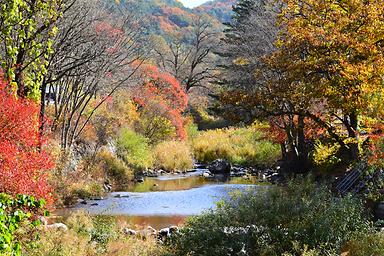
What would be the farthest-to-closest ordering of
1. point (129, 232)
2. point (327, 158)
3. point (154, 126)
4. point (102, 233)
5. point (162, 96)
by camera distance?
1. point (162, 96)
2. point (154, 126)
3. point (327, 158)
4. point (129, 232)
5. point (102, 233)

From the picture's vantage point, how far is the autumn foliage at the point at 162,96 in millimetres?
31516

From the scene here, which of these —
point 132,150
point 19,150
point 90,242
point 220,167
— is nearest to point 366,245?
point 90,242

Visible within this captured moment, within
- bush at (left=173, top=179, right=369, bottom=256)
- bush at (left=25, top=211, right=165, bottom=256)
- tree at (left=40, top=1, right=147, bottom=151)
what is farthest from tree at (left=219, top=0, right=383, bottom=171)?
bush at (left=25, top=211, right=165, bottom=256)

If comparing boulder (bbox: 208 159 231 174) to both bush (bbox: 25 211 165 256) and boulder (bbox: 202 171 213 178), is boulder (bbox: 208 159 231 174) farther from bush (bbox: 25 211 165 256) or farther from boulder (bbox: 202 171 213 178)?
bush (bbox: 25 211 165 256)

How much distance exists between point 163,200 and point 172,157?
8804 mm

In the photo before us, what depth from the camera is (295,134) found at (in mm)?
21953

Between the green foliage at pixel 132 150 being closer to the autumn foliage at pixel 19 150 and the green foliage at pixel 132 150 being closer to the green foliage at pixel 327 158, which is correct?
the green foliage at pixel 327 158

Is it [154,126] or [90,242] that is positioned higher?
[154,126]

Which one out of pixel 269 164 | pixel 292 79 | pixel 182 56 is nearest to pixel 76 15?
pixel 292 79

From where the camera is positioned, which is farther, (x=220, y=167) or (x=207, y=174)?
(x=220, y=167)

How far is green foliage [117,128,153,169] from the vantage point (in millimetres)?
24922

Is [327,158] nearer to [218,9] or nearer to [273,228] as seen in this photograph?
[273,228]

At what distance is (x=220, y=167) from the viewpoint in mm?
26969

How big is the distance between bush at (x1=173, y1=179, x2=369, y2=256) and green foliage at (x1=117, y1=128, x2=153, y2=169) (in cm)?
1517
